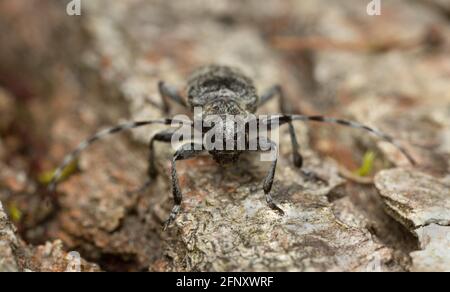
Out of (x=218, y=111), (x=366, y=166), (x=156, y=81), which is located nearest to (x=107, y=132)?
(x=218, y=111)

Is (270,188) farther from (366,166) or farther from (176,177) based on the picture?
(366,166)

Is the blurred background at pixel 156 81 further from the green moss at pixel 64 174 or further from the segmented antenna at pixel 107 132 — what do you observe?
the segmented antenna at pixel 107 132

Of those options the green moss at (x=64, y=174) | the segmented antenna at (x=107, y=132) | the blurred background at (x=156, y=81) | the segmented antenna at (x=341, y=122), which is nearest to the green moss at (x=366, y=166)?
the blurred background at (x=156, y=81)

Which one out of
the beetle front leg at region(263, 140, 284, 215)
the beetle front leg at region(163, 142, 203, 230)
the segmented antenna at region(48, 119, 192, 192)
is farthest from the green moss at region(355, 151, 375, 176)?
the segmented antenna at region(48, 119, 192, 192)

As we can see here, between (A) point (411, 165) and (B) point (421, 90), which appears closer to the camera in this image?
(A) point (411, 165)
